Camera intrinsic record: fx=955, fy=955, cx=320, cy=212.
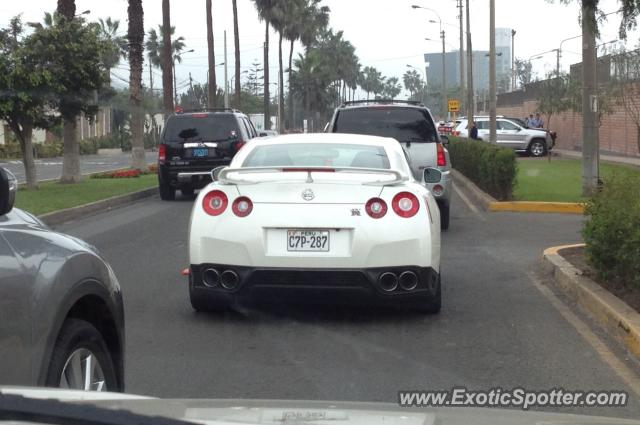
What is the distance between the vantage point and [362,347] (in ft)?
22.7

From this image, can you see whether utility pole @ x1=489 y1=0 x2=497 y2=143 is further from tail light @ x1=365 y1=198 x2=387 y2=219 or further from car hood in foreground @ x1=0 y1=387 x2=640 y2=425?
car hood in foreground @ x1=0 y1=387 x2=640 y2=425

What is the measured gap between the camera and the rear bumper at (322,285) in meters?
7.36

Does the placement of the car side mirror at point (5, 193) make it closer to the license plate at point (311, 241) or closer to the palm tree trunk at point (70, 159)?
the license plate at point (311, 241)

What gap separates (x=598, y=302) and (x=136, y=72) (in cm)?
2419

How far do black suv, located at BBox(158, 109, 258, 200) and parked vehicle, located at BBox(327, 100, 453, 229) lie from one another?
657 cm

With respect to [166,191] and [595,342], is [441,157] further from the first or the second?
[166,191]

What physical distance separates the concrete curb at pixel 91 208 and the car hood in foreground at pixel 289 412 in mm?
12664

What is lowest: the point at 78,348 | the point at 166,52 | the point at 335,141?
the point at 78,348

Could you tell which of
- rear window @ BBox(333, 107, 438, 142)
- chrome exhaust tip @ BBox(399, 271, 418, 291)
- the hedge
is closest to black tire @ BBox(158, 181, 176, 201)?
the hedge

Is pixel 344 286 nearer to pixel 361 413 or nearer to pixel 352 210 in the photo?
pixel 352 210

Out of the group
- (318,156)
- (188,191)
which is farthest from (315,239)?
(188,191)

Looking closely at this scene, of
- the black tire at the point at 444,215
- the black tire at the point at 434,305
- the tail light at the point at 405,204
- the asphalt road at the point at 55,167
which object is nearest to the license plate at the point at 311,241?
the tail light at the point at 405,204

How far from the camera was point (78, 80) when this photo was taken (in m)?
21.2

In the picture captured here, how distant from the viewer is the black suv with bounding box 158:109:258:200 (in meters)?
20.5
